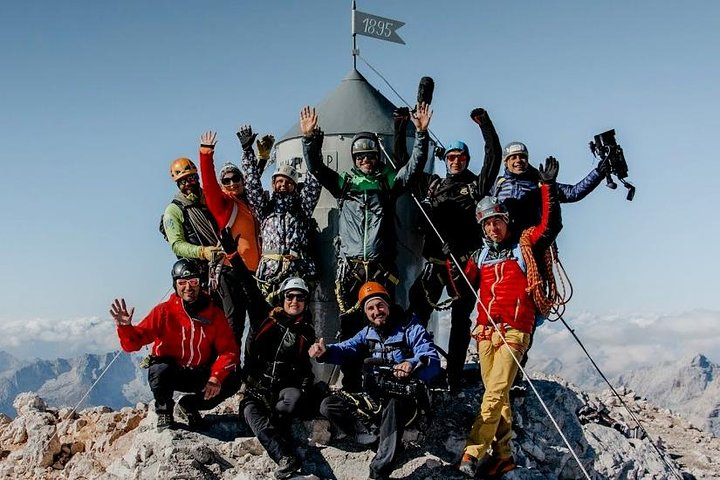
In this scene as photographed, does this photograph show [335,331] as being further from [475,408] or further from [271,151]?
[271,151]

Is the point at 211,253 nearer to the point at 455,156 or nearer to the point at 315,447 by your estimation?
the point at 315,447

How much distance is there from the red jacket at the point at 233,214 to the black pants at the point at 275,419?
2374 mm

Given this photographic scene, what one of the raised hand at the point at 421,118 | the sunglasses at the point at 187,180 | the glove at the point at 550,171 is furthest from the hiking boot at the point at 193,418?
the glove at the point at 550,171

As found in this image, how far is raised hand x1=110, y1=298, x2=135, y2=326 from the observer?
8711 mm

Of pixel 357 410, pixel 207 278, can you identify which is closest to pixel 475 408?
pixel 357 410

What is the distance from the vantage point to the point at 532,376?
13227mm

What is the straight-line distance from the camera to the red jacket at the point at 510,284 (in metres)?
9.47

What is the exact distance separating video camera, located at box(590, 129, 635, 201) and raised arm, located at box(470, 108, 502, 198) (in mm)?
1545

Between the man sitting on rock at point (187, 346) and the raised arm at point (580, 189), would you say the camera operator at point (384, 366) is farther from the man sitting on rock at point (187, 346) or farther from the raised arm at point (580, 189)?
the raised arm at point (580, 189)

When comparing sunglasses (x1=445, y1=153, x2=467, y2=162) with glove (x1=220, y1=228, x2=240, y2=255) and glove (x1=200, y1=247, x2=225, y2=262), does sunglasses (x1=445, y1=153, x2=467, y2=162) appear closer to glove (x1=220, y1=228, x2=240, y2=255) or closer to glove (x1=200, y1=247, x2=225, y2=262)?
glove (x1=220, y1=228, x2=240, y2=255)

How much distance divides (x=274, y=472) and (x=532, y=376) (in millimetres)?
6282

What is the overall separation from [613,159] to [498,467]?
181 inches

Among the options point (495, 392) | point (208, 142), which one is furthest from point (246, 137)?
point (495, 392)

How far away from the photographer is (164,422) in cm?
942
